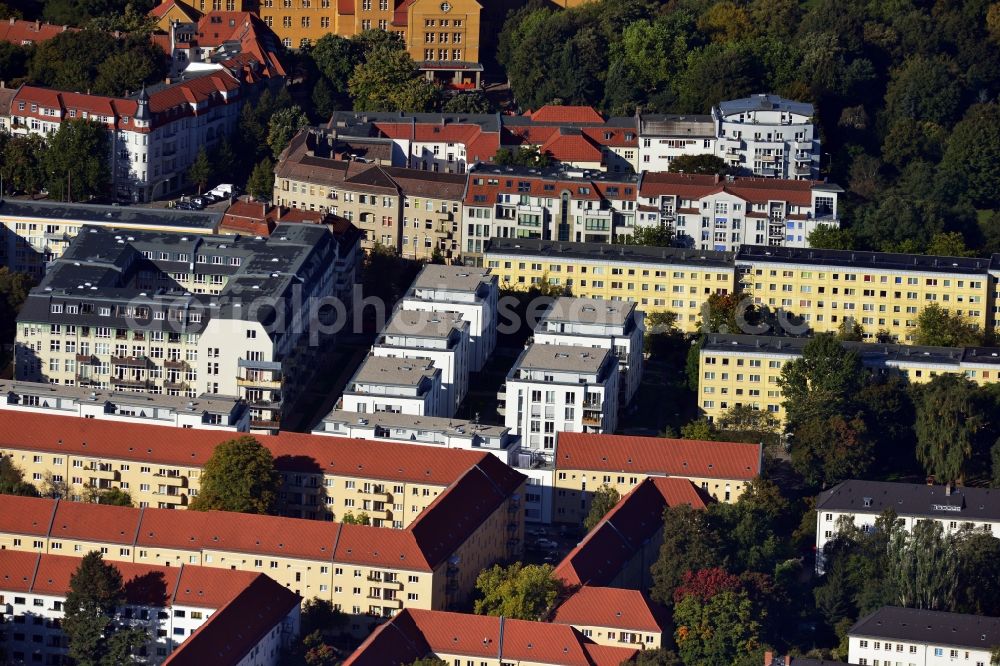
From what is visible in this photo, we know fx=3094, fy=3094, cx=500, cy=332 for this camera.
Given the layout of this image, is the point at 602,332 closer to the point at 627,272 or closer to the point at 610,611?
the point at 627,272

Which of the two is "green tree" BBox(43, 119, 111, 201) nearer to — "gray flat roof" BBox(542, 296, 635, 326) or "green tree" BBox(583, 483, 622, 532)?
"gray flat roof" BBox(542, 296, 635, 326)

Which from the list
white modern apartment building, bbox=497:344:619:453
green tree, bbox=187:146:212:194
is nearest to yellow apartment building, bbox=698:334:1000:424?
white modern apartment building, bbox=497:344:619:453

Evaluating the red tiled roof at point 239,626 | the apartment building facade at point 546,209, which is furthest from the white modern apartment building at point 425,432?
the apartment building facade at point 546,209

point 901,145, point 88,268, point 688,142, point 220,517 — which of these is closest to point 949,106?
point 901,145

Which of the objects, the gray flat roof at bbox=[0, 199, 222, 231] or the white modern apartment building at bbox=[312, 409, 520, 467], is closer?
the white modern apartment building at bbox=[312, 409, 520, 467]

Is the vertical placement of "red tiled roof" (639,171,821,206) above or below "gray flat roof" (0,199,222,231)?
above

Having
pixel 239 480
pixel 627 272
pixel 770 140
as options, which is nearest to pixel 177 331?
pixel 239 480
